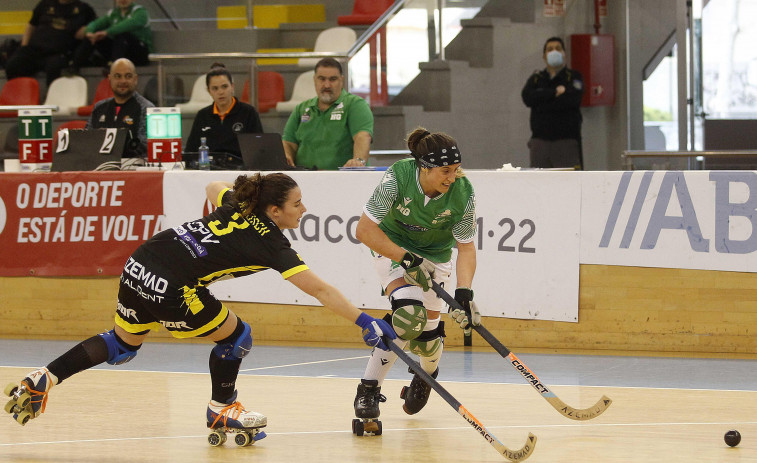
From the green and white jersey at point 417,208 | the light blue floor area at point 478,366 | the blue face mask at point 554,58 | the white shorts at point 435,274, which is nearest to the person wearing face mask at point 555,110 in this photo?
the blue face mask at point 554,58

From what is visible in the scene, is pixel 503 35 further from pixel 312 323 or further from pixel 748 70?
pixel 312 323

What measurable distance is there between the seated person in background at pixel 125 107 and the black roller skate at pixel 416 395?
4302mm

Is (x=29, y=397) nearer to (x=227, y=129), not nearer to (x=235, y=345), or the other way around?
(x=235, y=345)

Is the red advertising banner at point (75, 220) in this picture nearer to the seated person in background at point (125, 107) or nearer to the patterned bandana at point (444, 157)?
the seated person in background at point (125, 107)

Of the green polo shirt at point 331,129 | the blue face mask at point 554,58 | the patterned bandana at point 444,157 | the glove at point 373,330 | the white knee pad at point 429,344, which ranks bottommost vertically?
the white knee pad at point 429,344

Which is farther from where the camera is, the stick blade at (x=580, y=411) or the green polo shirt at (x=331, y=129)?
the green polo shirt at (x=331, y=129)

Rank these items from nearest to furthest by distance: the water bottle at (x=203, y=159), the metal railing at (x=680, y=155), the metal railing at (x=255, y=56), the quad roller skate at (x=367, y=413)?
the quad roller skate at (x=367, y=413), the metal railing at (x=680, y=155), the water bottle at (x=203, y=159), the metal railing at (x=255, y=56)

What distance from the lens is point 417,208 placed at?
19.5 feet

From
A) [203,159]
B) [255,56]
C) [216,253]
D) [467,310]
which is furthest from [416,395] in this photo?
[255,56]

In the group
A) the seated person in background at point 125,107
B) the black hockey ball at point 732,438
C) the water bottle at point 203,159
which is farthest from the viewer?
the seated person in background at point 125,107

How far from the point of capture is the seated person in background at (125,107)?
32.3 ft

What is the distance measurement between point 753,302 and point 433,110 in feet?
15.4

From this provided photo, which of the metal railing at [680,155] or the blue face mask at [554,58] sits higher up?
the blue face mask at [554,58]

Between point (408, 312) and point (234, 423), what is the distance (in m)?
1.02
